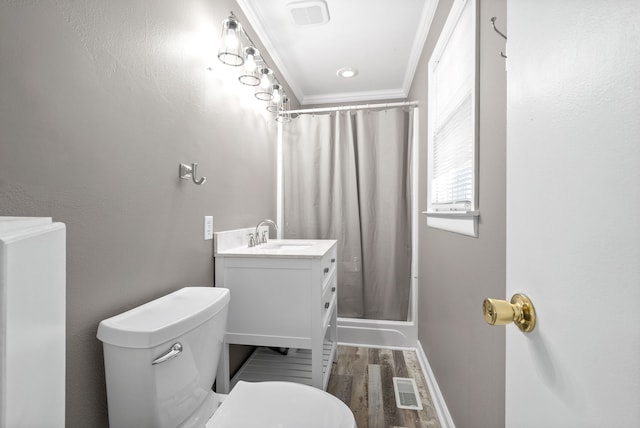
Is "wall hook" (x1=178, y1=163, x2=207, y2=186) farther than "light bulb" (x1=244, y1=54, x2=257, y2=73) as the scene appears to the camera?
No

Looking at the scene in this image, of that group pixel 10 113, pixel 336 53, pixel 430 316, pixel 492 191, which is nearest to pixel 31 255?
pixel 10 113

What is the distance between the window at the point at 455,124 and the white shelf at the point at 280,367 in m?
1.13

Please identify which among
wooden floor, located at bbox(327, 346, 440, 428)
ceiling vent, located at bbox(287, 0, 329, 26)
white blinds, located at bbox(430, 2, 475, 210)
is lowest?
wooden floor, located at bbox(327, 346, 440, 428)

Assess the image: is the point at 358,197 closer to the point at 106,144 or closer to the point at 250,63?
the point at 250,63

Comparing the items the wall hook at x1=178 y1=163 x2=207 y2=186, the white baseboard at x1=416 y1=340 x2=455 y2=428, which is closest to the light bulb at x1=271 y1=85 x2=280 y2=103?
the wall hook at x1=178 y1=163 x2=207 y2=186

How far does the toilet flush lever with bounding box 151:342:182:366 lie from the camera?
0.72 meters

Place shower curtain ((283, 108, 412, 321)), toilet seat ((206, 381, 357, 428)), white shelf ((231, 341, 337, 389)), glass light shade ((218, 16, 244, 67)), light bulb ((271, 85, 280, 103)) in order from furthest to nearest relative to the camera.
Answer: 1. shower curtain ((283, 108, 412, 321))
2. light bulb ((271, 85, 280, 103))
3. white shelf ((231, 341, 337, 389))
4. glass light shade ((218, 16, 244, 67))
5. toilet seat ((206, 381, 357, 428))

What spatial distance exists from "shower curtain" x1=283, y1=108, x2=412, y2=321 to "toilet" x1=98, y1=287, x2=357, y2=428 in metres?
1.55

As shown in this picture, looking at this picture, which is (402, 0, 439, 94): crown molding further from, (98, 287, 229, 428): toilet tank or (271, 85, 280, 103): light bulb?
(98, 287, 229, 428): toilet tank

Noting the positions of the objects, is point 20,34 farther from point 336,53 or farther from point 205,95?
point 336,53

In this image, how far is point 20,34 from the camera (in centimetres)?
63

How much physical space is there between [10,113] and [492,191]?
1313 millimetres

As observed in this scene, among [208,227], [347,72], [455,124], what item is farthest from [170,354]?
[347,72]

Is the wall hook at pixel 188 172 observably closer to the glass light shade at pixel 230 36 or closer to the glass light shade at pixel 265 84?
the glass light shade at pixel 230 36
